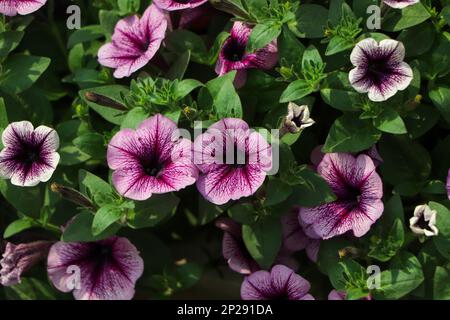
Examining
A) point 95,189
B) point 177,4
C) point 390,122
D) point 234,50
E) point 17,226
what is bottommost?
point 17,226

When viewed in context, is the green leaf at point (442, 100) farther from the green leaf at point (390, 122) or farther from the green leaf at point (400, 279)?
the green leaf at point (400, 279)

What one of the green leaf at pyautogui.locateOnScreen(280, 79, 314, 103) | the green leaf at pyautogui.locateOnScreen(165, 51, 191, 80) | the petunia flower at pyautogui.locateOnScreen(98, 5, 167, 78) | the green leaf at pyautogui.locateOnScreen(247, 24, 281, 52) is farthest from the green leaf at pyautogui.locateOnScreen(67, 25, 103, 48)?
the green leaf at pyautogui.locateOnScreen(280, 79, 314, 103)

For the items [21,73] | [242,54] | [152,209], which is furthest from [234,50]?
[21,73]

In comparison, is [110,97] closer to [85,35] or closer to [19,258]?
[85,35]

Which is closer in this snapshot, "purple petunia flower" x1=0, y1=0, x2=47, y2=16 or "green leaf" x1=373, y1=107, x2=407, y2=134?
"green leaf" x1=373, y1=107, x2=407, y2=134

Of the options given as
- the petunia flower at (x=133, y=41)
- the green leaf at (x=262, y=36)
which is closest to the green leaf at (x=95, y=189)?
the petunia flower at (x=133, y=41)

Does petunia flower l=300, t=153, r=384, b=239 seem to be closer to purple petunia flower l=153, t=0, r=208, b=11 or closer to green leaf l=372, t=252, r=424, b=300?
green leaf l=372, t=252, r=424, b=300
